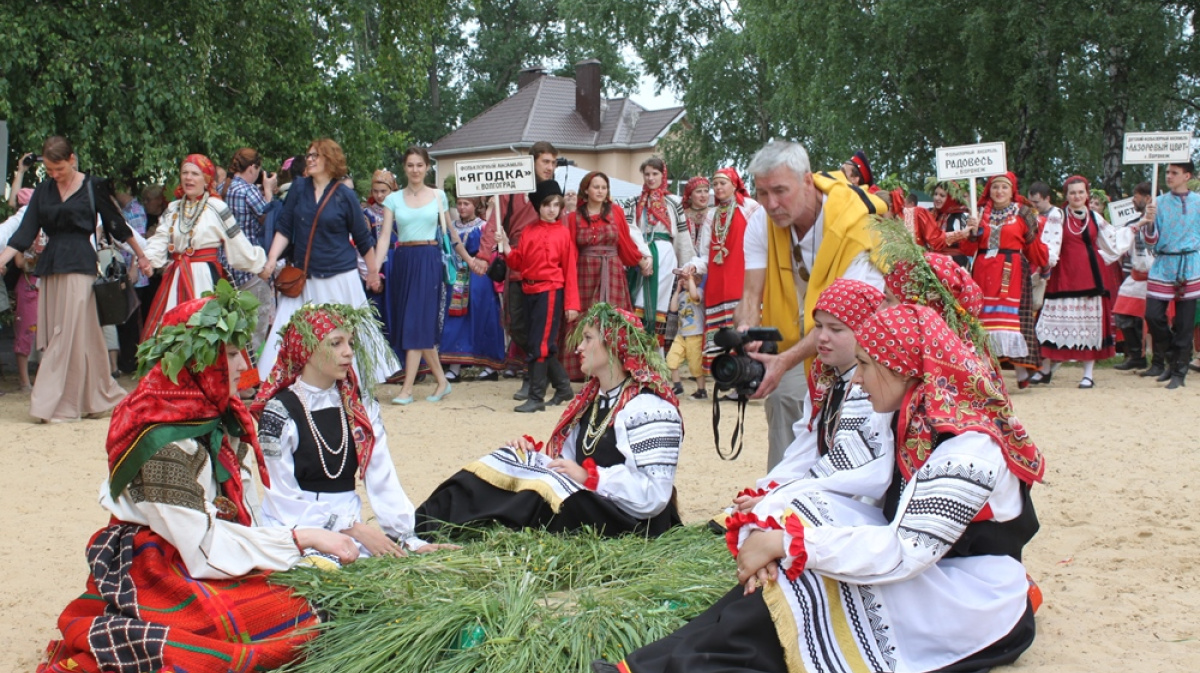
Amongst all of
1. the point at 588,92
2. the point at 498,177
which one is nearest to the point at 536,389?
A: the point at 498,177

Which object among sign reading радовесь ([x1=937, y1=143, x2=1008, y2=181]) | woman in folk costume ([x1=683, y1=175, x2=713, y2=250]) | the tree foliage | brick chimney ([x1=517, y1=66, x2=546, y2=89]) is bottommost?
woman in folk costume ([x1=683, y1=175, x2=713, y2=250])

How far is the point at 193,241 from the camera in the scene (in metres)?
8.16

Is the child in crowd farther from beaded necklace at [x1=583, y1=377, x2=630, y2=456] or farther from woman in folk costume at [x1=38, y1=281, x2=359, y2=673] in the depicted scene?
woman in folk costume at [x1=38, y1=281, x2=359, y2=673]

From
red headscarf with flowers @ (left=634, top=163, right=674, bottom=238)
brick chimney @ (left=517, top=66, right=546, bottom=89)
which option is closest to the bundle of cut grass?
red headscarf with flowers @ (left=634, top=163, right=674, bottom=238)

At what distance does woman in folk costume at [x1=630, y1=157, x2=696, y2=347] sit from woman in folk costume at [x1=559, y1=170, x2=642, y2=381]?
0.59 m

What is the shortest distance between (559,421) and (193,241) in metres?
3.83

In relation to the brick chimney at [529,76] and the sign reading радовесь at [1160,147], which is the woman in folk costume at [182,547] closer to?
the sign reading радовесь at [1160,147]

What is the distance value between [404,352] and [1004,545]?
697cm

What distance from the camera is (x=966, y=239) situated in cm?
1005

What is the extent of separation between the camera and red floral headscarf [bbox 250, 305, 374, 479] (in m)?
4.56

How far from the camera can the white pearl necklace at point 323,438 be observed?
14.8 ft

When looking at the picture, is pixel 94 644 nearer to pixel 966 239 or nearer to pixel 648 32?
pixel 966 239

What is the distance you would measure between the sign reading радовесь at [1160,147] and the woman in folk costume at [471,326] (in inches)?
272

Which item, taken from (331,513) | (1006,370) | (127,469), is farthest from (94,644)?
(1006,370)
